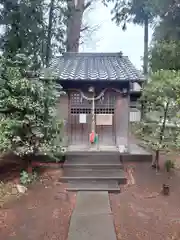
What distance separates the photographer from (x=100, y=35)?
63.0 feet

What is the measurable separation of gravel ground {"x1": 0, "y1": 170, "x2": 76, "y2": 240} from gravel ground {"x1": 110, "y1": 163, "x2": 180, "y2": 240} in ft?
3.46

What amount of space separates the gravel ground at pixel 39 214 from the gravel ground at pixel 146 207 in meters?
1.05

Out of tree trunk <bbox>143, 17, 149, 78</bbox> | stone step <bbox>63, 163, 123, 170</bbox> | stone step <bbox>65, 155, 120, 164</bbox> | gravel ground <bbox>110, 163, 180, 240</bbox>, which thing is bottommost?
gravel ground <bbox>110, 163, 180, 240</bbox>

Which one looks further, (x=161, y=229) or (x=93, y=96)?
(x=93, y=96)

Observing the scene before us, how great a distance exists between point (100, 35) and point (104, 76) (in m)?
12.7

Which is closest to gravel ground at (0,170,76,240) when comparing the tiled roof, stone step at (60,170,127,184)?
stone step at (60,170,127,184)

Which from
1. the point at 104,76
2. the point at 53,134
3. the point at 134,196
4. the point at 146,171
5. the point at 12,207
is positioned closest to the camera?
the point at 12,207

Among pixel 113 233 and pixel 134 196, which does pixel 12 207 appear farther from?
pixel 134 196

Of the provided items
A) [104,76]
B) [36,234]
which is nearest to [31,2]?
[104,76]

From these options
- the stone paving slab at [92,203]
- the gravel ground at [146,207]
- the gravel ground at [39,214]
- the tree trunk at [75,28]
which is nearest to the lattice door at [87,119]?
the gravel ground at [146,207]

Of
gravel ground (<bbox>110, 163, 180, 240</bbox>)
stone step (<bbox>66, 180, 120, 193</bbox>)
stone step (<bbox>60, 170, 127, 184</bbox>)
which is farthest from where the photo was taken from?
stone step (<bbox>60, 170, 127, 184</bbox>)

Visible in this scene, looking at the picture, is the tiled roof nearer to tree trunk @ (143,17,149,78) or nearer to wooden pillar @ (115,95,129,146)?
wooden pillar @ (115,95,129,146)

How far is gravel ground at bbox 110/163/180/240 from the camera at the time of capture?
3949 millimetres

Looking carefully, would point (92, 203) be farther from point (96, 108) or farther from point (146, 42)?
point (146, 42)
